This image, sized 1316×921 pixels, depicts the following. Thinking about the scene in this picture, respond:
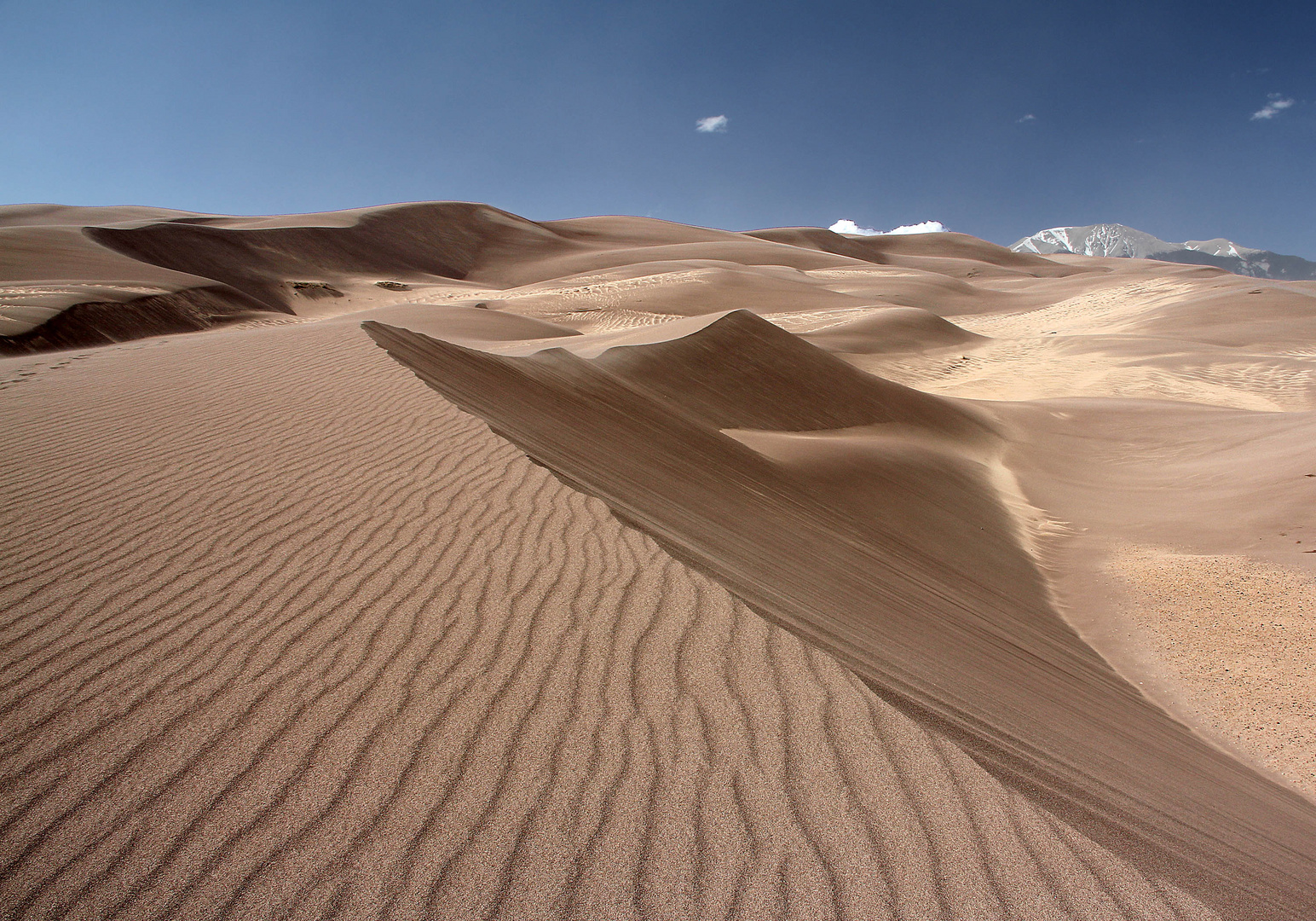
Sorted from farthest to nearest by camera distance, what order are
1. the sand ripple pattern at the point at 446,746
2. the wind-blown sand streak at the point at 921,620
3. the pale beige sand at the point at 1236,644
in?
the pale beige sand at the point at 1236,644 → the wind-blown sand streak at the point at 921,620 → the sand ripple pattern at the point at 446,746

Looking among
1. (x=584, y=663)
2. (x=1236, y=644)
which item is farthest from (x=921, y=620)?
(x=1236, y=644)

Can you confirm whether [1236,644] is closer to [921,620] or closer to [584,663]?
[921,620]

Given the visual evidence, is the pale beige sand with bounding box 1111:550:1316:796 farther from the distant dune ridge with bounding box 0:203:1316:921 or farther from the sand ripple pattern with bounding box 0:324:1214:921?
the sand ripple pattern with bounding box 0:324:1214:921

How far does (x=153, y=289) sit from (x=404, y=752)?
2297 centimetres

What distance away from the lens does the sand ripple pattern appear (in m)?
1.65

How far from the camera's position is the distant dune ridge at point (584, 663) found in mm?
1727

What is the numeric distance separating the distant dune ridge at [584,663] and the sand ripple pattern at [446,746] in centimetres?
1

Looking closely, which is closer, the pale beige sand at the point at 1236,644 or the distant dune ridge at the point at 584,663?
the distant dune ridge at the point at 584,663

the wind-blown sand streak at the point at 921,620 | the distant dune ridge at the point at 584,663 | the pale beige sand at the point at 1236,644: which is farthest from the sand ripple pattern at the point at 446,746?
the pale beige sand at the point at 1236,644

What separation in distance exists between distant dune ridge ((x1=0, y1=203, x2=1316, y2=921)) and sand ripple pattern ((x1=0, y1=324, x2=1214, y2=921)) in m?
0.01

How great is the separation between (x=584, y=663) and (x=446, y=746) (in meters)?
0.55

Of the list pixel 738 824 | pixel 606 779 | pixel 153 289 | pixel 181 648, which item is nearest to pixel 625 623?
pixel 606 779

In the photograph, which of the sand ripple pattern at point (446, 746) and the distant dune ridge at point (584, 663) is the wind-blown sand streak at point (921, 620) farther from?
the sand ripple pattern at point (446, 746)

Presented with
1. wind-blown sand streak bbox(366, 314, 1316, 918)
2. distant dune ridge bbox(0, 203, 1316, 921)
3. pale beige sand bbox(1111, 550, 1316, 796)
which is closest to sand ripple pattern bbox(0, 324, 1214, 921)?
distant dune ridge bbox(0, 203, 1316, 921)
